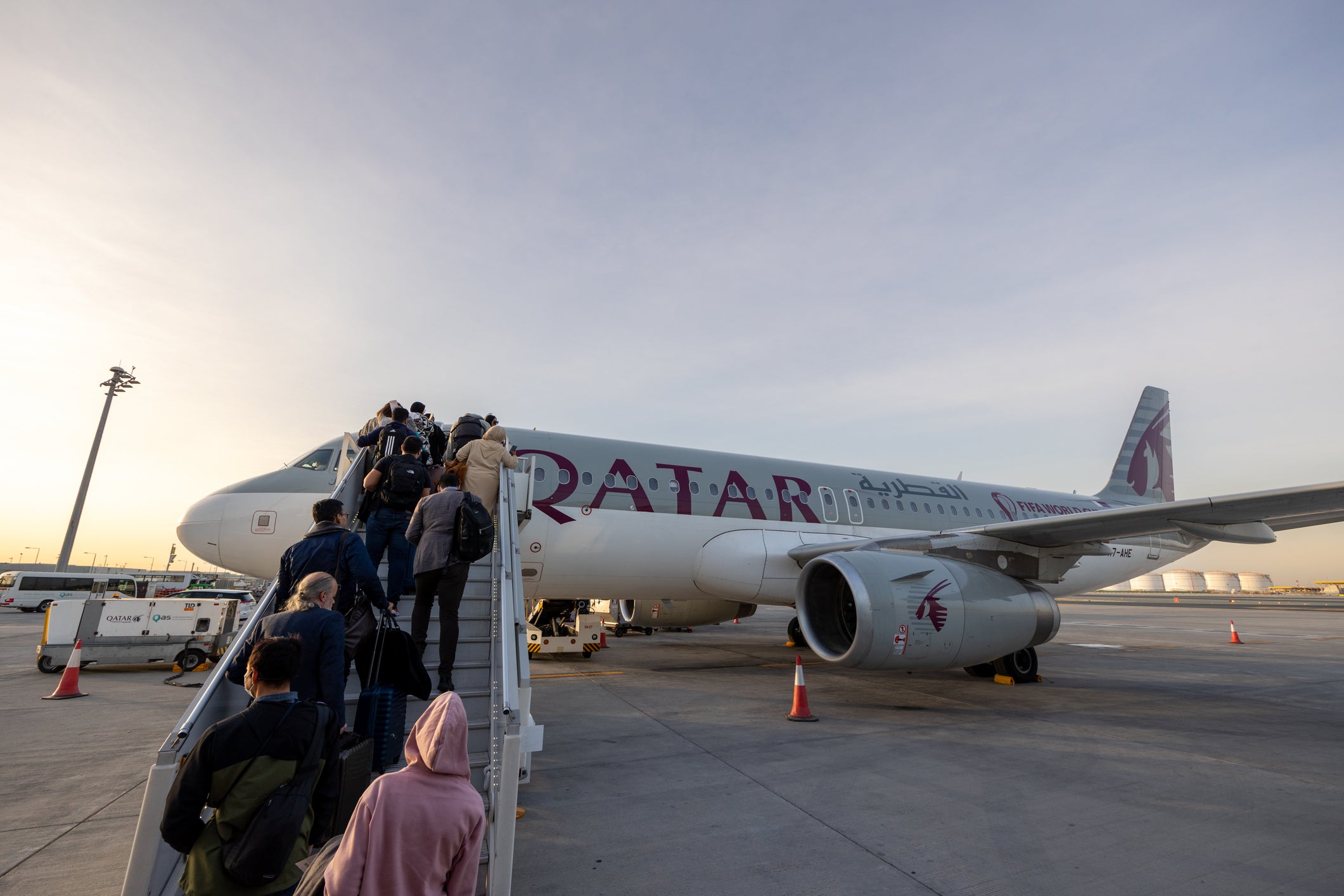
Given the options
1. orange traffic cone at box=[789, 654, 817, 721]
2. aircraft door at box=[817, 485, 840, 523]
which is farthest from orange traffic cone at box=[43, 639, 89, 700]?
aircraft door at box=[817, 485, 840, 523]

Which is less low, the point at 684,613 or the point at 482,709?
the point at 684,613

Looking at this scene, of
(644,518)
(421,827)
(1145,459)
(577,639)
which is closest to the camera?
(421,827)

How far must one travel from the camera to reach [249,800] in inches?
83.3

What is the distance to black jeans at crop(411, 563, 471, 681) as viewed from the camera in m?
4.61

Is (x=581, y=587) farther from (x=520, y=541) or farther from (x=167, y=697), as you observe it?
(x=167, y=697)

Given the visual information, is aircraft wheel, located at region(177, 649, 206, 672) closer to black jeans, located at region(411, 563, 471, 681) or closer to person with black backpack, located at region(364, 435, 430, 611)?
person with black backpack, located at region(364, 435, 430, 611)

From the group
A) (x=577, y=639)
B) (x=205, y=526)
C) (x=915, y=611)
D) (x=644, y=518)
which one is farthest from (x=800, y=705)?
(x=205, y=526)

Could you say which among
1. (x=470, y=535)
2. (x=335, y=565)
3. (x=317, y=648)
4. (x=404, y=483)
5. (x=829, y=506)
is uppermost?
(x=829, y=506)

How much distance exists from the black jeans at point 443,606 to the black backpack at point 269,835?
2.36 metres

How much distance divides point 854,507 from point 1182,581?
9826cm

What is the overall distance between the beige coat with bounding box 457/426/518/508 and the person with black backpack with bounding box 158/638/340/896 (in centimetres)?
403

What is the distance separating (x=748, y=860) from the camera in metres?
3.62

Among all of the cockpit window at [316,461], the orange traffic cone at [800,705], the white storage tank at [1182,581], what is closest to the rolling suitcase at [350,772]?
the orange traffic cone at [800,705]

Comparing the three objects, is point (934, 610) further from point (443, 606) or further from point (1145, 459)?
point (1145, 459)
